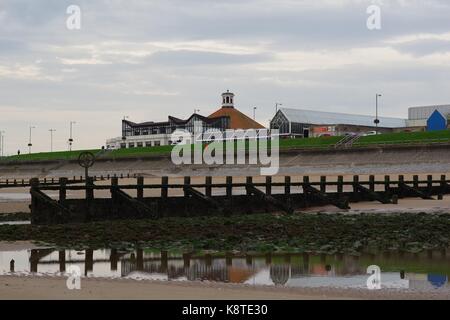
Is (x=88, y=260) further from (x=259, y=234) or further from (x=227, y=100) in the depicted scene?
(x=227, y=100)

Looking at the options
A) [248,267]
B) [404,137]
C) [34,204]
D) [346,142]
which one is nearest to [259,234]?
[248,267]

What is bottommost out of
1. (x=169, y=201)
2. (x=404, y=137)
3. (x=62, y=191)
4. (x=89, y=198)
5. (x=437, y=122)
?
(x=169, y=201)

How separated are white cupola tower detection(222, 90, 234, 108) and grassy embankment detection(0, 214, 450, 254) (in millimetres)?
124614

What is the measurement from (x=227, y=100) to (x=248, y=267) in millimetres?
136336

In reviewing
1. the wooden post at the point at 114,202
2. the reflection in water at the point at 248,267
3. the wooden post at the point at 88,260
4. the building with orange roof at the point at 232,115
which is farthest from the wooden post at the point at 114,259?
the building with orange roof at the point at 232,115

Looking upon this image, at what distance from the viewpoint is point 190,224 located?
2620cm

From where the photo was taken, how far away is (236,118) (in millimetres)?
146500

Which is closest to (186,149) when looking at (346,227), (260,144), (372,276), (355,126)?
(260,144)

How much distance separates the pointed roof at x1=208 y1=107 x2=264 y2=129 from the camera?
143500mm

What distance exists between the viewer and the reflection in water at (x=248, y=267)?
14.6 m

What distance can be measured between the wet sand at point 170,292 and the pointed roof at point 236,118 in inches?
5084

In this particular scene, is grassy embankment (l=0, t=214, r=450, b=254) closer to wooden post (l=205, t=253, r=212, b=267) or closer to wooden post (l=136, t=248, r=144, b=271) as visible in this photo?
wooden post (l=136, t=248, r=144, b=271)
